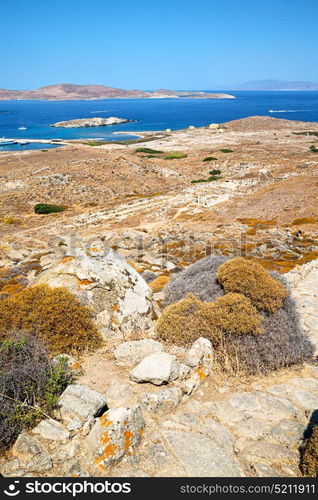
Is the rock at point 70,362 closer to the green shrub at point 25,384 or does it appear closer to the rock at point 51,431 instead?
the green shrub at point 25,384

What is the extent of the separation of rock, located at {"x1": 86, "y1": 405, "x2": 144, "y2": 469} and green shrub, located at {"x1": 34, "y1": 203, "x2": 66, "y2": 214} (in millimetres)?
33590

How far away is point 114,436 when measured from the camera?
13.9 feet

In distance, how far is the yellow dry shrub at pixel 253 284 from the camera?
7730mm

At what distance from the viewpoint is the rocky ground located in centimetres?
433

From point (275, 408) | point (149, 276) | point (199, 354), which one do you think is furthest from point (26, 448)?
point (149, 276)

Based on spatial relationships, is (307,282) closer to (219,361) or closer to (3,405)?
(219,361)

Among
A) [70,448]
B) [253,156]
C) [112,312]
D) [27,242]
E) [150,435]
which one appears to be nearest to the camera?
[70,448]

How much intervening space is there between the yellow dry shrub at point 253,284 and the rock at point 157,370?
2807 mm

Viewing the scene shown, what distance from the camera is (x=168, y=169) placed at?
5288 centimetres

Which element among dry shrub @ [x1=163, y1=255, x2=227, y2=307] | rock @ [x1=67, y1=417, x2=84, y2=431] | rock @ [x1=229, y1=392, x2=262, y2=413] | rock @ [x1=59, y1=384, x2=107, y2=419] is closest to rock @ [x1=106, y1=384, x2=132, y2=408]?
rock @ [x1=59, y1=384, x2=107, y2=419]

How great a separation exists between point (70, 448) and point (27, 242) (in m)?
23.7

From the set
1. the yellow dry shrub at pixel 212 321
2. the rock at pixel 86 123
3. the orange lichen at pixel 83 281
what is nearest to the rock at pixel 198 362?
the yellow dry shrub at pixel 212 321

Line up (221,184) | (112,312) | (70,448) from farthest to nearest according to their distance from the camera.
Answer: (221,184) < (112,312) < (70,448)

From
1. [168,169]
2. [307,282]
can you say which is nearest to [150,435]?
[307,282]
